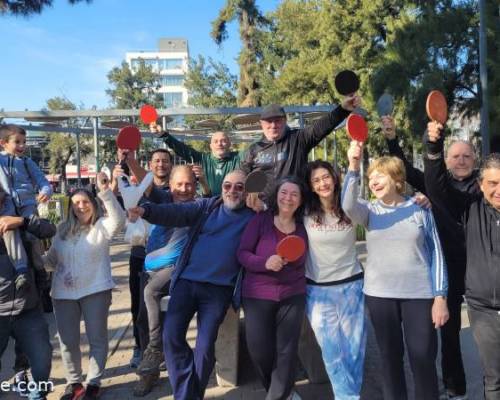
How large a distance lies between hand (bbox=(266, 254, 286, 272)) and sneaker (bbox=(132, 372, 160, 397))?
152cm

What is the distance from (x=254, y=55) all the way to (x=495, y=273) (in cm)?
2451

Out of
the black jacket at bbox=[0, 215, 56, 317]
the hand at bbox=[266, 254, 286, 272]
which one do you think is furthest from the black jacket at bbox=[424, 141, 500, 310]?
the black jacket at bbox=[0, 215, 56, 317]

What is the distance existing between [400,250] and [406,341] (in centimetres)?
56

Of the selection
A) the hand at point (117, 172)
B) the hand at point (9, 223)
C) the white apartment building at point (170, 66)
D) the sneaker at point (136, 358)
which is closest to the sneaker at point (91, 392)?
the sneaker at point (136, 358)

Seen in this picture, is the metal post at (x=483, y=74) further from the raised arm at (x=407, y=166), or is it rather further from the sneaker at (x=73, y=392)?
the sneaker at (x=73, y=392)

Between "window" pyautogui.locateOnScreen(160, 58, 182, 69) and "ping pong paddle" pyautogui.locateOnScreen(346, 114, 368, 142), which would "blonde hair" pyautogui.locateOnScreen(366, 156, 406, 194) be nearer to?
"ping pong paddle" pyautogui.locateOnScreen(346, 114, 368, 142)

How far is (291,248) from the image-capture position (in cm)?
290

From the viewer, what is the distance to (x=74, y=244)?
11.7ft


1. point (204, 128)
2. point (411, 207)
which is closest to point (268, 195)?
point (411, 207)

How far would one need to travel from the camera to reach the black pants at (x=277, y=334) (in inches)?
121

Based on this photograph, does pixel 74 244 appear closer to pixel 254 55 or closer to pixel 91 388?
pixel 91 388

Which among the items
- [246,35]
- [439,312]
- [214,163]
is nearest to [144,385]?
[214,163]

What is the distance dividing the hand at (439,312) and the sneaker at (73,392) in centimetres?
250

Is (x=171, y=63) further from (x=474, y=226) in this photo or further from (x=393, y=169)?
(x=474, y=226)
